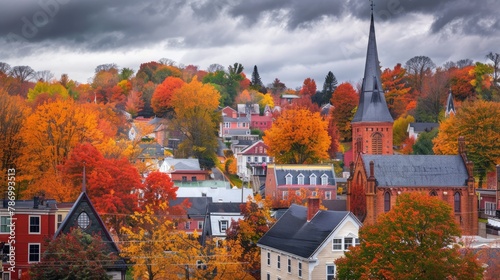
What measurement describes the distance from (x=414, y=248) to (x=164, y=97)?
442 feet

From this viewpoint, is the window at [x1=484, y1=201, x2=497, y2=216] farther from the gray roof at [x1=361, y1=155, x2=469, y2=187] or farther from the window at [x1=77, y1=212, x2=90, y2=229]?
the window at [x1=77, y1=212, x2=90, y2=229]

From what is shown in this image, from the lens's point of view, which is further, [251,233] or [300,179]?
[300,179]

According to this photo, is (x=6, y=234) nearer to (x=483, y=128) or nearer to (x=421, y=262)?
(x=421, y=262)

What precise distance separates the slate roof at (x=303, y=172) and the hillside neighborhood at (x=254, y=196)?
148 mm

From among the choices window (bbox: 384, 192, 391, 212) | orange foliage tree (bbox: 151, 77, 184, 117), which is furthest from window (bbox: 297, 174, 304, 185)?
orange foliage tree (bbox: 151, 77, 184, 117)

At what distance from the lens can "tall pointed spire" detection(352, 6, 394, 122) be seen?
103 meters

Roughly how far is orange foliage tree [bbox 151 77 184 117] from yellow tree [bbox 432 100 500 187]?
7928 centimetres

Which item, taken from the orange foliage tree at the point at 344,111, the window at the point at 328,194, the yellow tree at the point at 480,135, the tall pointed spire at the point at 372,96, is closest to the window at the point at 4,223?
the window at the point at 328,194

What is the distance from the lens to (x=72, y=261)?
51.6 metres

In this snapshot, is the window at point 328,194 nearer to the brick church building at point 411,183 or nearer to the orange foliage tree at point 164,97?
the brick church building at point 411,183

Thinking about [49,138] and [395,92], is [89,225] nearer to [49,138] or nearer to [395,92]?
[49,138]

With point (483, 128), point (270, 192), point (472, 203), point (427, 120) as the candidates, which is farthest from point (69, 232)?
point (427, 120)

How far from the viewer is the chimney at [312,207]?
59.7 metres

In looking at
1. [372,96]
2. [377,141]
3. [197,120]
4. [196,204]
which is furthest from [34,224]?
[197,120]
